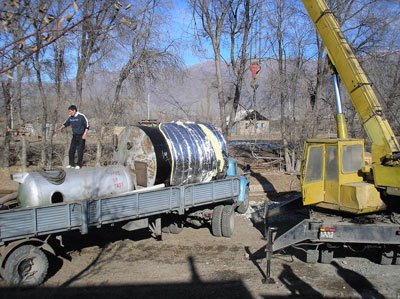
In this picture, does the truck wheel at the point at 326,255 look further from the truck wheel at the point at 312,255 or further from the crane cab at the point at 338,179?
the crane cab at the point at 338,179


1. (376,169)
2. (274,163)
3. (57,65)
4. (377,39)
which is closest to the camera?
(376,169)

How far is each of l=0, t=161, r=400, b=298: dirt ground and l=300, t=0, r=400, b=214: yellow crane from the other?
1.46 metres

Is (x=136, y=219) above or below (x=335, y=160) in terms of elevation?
below

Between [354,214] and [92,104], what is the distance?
17.2m

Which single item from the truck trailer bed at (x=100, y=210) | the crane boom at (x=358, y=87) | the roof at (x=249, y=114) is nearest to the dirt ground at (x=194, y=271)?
the truck trailer bed at (x=100, y=210)

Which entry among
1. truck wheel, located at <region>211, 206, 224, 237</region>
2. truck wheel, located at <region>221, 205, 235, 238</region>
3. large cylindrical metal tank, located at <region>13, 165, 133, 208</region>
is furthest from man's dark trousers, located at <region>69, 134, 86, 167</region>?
truck wheel, located at <region>221, 205, 235, 238</region>

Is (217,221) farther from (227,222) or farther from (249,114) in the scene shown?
(249,114)

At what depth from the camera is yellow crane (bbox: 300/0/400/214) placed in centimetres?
721

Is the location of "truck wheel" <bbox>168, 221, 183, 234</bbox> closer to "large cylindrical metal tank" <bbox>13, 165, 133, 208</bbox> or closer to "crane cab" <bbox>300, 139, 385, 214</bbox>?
"large cylindrical metal tank" <bbox>13, 165, 133, 208</bbox>

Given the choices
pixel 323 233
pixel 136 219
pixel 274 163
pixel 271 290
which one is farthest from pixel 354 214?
pixel 274 163

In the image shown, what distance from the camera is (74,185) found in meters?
7.36

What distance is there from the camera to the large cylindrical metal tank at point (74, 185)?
6871 mm

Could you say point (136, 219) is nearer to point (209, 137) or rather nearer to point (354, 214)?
point (209, 137)

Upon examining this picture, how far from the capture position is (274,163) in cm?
2264
